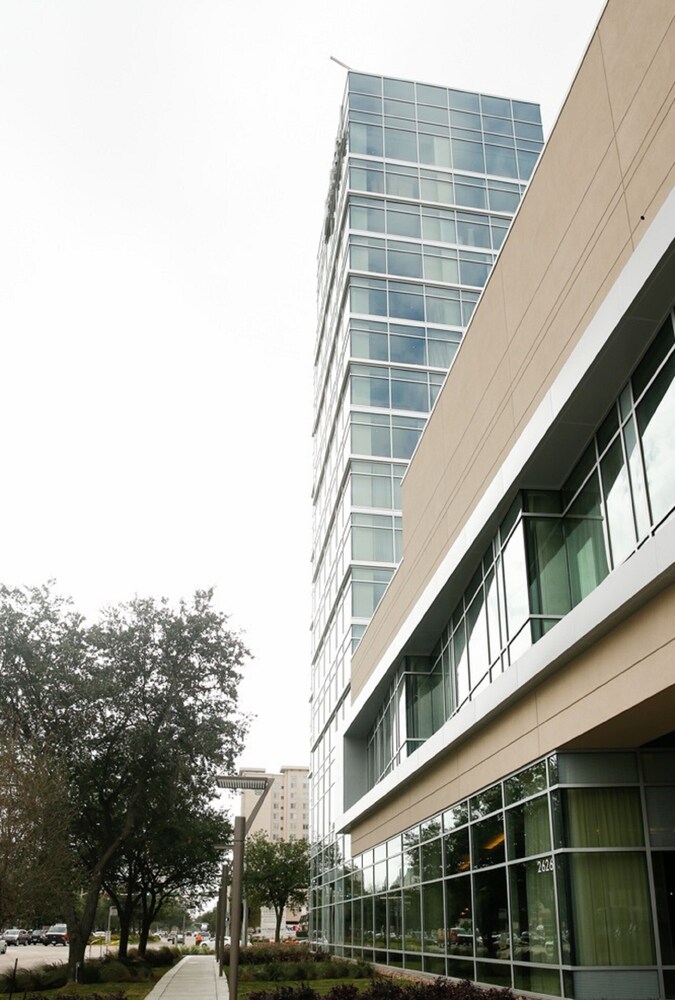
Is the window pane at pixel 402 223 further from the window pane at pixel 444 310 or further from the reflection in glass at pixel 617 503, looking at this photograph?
the reflection in glass at pixel 617 503

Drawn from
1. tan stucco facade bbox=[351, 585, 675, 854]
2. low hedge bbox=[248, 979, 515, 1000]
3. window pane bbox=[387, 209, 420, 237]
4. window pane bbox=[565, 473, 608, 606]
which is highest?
window pane bbox=[387, 209, 420, 237]

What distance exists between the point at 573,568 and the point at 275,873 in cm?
7133

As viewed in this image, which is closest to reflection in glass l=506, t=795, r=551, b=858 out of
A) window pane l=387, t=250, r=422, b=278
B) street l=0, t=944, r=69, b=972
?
street l=0, t=944, r=69, b=972

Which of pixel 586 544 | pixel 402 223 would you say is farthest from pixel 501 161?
pixel 586 544

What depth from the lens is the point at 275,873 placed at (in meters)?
79.2

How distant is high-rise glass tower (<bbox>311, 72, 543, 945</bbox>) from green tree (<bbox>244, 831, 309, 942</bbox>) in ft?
106

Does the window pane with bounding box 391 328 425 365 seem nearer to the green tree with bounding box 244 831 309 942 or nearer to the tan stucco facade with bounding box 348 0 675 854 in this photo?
the tan stucco facade with bounding box 348 0 675 854

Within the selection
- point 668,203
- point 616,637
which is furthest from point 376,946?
point 668,203

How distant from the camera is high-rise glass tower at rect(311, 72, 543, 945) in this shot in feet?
139

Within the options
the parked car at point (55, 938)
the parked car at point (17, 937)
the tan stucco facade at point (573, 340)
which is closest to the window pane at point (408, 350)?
the tan stucco facade at point (573, 340)

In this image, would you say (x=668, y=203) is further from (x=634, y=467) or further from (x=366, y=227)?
(x=366, y=227)

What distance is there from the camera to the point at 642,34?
473 inches

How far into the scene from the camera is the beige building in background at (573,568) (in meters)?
11.8

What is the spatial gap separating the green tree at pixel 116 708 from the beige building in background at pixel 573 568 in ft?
50.6
